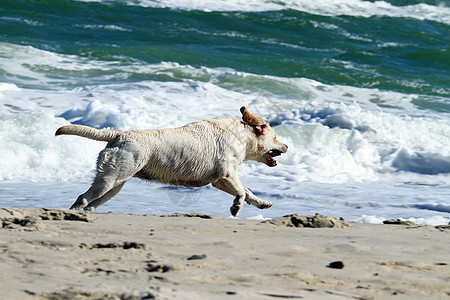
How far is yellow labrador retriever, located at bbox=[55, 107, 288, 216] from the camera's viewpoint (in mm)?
6582

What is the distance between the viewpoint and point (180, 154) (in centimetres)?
698

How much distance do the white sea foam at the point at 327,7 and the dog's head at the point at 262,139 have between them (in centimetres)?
1766

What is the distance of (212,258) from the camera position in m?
4.48

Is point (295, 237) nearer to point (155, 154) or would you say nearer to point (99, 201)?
point (155, 154)

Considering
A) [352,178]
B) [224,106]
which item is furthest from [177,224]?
[224,106]

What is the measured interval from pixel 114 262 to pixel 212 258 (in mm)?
639

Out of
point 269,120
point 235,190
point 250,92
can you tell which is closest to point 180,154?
point 235,190

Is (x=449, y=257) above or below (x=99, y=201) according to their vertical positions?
above

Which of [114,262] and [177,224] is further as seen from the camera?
[177,224]

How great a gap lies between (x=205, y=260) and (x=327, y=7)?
2492 centimetres

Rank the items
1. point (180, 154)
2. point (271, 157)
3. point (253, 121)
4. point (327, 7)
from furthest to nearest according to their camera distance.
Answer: point (327, 7) < point (271, 157) < point (253, 121) < point (180, 154)

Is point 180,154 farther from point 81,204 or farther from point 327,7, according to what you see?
point 327,7

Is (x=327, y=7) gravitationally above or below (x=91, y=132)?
above

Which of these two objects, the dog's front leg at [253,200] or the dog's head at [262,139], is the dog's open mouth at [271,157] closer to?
the dog's head at [262,139]
